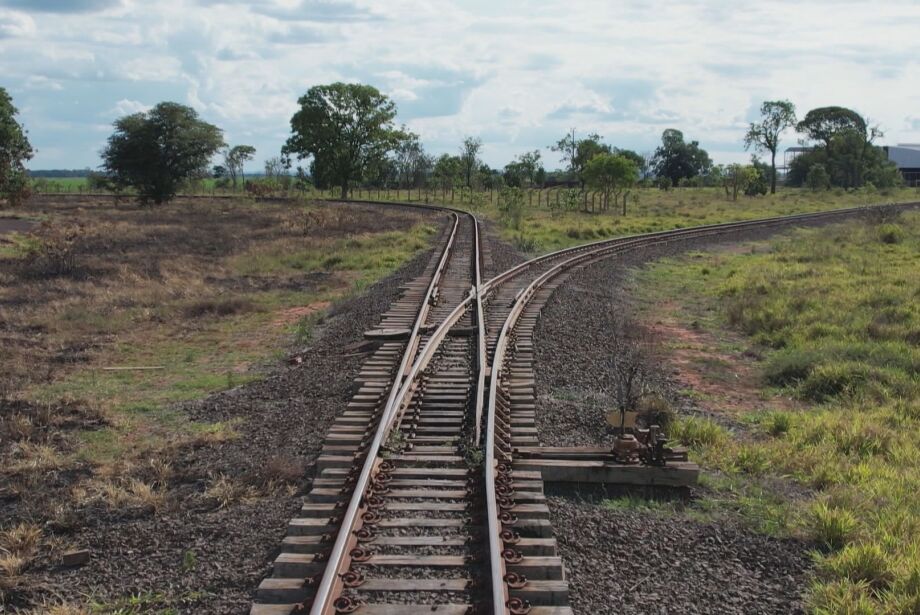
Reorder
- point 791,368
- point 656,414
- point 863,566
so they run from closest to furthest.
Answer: point 863,566 → point 656,414 → point 791,368

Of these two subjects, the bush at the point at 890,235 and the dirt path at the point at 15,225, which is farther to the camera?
the dirt path at the point at 15,225

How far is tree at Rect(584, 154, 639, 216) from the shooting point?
167 ft

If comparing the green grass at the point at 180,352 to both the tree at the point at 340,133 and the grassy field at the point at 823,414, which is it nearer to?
the grassy field at the point at 823,414

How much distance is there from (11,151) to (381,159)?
151 ft

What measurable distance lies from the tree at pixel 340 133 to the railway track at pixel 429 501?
2707 inches

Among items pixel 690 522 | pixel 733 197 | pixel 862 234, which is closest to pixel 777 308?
pixel 690 522

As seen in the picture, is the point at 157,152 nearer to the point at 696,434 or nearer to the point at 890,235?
the point at 890,235

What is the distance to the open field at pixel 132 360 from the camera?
634 cm

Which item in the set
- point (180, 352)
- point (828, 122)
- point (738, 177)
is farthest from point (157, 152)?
point (828, 122)

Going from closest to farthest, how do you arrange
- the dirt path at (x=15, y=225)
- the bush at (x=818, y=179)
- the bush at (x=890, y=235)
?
the bush at (x=890, y=235) < the dirt path at (x=15, y=225) < the bush at (x=818, y=179)

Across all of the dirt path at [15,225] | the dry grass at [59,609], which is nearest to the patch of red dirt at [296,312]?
the dry grass at [59,609]

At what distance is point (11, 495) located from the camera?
6.60 m

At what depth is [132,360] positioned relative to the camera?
1223cm

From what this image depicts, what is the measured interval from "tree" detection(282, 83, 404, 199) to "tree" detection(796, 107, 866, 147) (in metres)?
51.9
